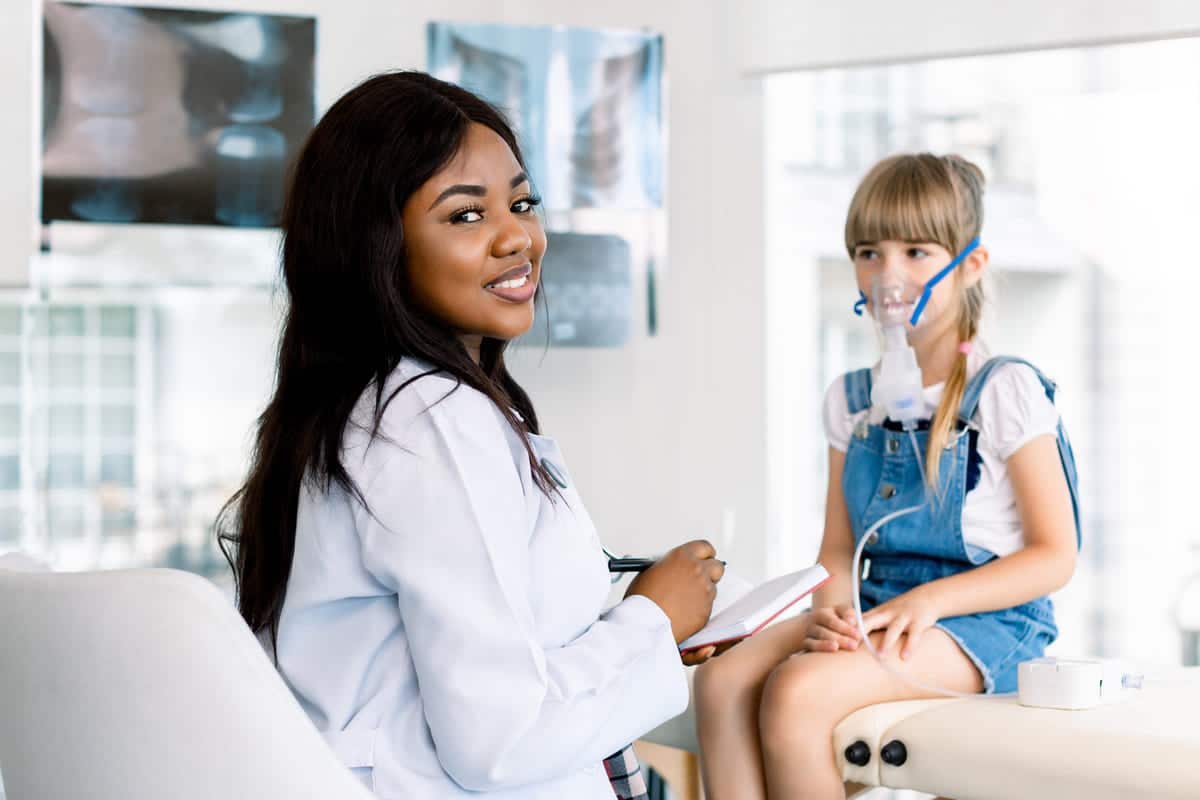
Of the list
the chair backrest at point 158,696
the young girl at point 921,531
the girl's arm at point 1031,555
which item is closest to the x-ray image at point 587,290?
the young girl at point 921,531

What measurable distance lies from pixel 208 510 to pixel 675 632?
1.84 meters

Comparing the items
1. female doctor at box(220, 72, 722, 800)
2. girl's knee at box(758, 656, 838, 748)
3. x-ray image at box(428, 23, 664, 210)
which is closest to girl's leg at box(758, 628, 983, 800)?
girl's knee at box(758, 656, 838, 748)

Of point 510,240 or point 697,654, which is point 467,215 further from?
point 697,654

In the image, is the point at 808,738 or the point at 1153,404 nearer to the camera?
the point at 808,738

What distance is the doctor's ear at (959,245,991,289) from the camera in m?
1.97

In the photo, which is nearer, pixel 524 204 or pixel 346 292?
pixel 346 292

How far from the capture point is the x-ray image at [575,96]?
2.69 metres

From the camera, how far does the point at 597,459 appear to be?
9.53 ft

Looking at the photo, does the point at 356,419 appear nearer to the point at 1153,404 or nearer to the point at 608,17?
the point at 608,17

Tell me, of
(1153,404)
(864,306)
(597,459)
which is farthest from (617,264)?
(1153,404)

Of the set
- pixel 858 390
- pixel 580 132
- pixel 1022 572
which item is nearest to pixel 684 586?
pixel 1022 572

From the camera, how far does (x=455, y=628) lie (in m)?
1.05

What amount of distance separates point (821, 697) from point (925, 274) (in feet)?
2.23

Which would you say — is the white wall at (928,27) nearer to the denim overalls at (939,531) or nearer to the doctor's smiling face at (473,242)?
the denim overalls at (939,531)
